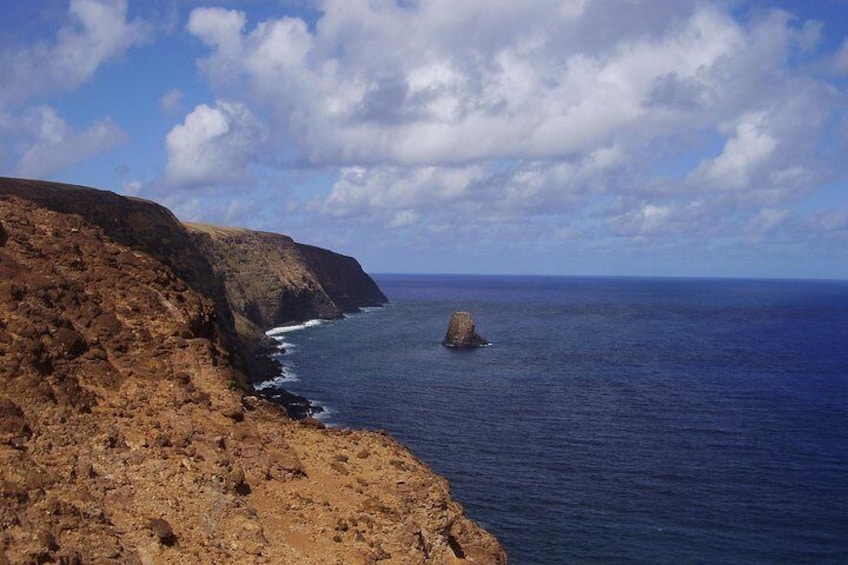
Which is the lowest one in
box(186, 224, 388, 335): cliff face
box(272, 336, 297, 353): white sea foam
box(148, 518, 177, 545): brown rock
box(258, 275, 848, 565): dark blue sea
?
box(258, 275, 848, 565): dark blue sea

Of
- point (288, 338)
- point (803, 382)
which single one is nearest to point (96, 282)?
point (803, 382)

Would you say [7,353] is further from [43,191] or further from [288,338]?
[288,338]

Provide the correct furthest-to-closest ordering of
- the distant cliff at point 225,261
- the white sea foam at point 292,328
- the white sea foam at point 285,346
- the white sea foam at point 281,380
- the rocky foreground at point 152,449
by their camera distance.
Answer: the white sea foam at point 292,328 < the white sea foam at point 285,346 < the white sea foam at point 281,380 < the distant cliff at point 225,261 < the rocky foreground at point 152,449

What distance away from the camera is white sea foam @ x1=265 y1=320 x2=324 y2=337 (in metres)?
154

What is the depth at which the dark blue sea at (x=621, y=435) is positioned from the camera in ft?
160

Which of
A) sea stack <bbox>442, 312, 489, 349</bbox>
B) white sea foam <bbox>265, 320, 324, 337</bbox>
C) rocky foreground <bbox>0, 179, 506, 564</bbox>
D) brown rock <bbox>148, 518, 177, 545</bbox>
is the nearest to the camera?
rocky foreground <bbox>0, 179, 506, 564</bbox>

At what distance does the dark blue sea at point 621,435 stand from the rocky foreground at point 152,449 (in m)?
22.2

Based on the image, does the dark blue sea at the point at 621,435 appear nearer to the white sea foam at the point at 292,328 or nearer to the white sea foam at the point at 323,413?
the white sea foam at the point at 323,413

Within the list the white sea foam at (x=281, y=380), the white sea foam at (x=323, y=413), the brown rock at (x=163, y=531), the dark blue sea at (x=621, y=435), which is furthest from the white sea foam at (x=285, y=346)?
the brown rock at (x=163, y=531)

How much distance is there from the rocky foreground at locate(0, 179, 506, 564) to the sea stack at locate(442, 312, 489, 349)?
330 feet

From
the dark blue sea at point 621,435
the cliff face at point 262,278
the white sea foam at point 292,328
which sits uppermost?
the cliff face at point 262,278

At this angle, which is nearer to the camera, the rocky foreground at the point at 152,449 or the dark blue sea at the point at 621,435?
the rocky foreground at the point at 152,449

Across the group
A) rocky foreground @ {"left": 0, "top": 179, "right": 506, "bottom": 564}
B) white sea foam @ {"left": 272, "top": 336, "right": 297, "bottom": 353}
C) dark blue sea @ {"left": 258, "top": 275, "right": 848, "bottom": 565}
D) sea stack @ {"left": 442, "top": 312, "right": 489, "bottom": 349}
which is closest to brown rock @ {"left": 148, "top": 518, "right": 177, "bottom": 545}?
rocky foreground @ {"left": 0, "top": 179, "right": 506, "bottom": 564}

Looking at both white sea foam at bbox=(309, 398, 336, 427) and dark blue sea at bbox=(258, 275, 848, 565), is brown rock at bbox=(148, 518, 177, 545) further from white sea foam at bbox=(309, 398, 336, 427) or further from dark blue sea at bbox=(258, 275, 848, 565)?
white sea foam at bbox=(309, 398, 336, 427)
